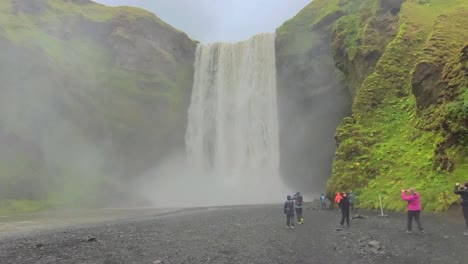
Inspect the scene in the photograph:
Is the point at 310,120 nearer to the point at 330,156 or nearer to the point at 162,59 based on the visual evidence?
the point at 330,156

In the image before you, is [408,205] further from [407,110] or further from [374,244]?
[407,110]

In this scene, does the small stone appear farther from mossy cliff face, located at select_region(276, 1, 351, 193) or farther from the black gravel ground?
mossy cliff face, located at select_region(276, 1, 351, 193)

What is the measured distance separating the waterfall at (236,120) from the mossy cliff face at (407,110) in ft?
70.7

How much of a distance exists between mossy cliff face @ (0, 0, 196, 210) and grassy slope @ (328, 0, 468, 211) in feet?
122

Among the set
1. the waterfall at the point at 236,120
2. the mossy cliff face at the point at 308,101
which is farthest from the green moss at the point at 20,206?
the mossy cliff face at the point at 308,101

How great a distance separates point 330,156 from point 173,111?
27.2 metres

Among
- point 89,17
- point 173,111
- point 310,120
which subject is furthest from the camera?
point 89,17

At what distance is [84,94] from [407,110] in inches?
1882

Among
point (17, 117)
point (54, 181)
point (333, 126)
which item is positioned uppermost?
point (17, 117)

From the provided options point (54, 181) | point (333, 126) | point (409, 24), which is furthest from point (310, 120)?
point (54, 181)

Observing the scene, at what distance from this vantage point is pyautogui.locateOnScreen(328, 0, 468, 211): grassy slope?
958 inches

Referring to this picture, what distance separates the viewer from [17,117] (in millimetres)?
59250

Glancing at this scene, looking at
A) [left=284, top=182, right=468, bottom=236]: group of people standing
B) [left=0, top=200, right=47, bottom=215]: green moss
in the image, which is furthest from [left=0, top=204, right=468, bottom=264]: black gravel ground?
[left=0, top=200, right=47, bottom=215]: green moss

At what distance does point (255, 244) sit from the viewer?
1828 centimetres
